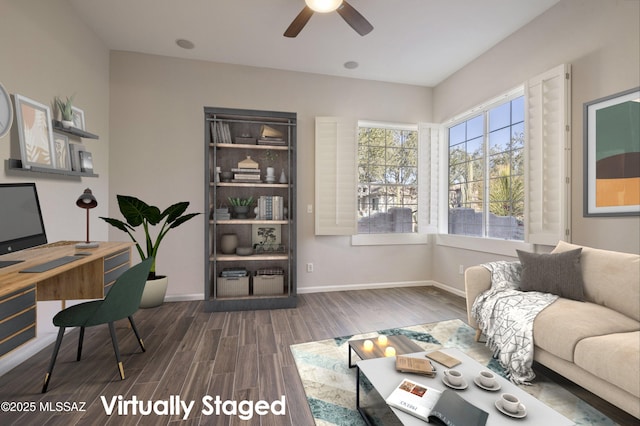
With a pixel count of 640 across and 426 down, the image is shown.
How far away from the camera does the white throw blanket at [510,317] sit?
Result: 1.99 m

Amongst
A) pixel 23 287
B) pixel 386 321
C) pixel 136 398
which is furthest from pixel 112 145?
pixel 386 321

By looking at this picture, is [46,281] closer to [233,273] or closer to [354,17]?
[233,273]

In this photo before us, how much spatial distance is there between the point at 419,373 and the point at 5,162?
3.05 m

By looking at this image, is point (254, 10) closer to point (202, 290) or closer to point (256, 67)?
point (256, 67)

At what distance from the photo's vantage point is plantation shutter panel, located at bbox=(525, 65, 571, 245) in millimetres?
2658

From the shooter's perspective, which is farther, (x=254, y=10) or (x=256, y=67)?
(x=256, y=67)

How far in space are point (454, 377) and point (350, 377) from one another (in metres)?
0.86

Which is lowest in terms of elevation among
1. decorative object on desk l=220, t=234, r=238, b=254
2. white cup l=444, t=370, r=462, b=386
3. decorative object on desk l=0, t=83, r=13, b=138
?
white cup l=444, t=370, r=462, b=386

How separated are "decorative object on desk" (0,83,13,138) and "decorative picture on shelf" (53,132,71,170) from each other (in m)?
0.46

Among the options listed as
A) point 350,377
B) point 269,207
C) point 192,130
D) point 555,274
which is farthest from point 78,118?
point 555,274

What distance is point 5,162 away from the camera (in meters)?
2.11

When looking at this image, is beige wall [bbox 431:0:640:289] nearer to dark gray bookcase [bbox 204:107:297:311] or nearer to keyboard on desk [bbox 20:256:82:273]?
dark gray bookcase [bbox 204:107:297:311]

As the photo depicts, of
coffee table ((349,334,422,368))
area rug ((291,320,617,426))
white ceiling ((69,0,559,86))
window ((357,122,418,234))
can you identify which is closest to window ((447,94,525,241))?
window ((357,122,418,234))

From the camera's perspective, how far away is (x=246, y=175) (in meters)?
3.66
